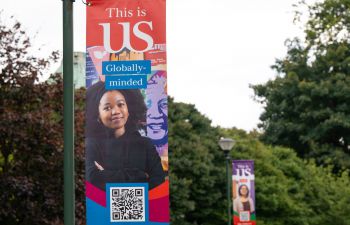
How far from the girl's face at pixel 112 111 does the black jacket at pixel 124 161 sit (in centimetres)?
14

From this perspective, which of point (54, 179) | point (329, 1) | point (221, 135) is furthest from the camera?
point (221, 135)

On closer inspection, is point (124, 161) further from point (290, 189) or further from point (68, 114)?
point (290, 189)

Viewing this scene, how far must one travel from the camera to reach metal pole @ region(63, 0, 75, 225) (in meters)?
8.77

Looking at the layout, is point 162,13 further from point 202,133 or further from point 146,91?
point 202,133

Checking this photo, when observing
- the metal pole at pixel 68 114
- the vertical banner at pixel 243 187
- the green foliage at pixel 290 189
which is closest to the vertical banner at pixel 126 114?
the metal pole at pixel 68 114

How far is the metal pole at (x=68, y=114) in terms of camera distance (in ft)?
28.8

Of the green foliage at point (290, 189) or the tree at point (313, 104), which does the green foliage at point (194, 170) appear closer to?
the green foliage at point (290, 189)

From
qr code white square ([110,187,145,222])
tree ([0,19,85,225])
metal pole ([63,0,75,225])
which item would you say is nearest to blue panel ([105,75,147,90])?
metal pole ([63,0,75,225])

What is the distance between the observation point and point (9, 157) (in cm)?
2170

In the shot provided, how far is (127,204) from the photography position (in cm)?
938

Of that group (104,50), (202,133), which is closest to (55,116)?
(104,50)

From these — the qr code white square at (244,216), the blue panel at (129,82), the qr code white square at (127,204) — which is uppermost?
the blue panel at (129,82)

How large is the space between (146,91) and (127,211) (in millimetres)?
1276

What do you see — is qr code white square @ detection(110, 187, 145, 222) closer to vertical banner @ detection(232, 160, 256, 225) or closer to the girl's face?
the girl's face
